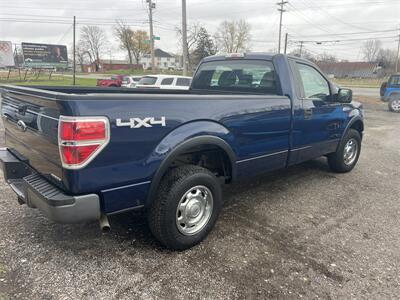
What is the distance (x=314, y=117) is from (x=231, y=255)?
7.90 ft

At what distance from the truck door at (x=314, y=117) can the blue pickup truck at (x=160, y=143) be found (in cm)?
3

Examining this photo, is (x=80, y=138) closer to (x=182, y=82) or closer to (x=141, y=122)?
(x=141, y=122)

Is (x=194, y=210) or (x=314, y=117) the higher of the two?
(x=314, y=117)

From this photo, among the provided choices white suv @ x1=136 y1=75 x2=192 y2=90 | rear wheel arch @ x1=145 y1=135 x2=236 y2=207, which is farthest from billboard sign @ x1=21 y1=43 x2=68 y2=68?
rear wheel arch @ x1=145 y1=135 x2=236 y2=207

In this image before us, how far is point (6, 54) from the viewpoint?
3900cm

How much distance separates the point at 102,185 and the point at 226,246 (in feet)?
4.69

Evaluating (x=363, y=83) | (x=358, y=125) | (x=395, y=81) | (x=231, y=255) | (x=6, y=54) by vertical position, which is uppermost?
(x=6, y=54)

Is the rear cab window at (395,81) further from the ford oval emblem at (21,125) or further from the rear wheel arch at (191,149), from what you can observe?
the ford oval emblem at (21,125)

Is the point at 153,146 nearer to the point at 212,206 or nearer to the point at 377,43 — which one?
the point at 212,206

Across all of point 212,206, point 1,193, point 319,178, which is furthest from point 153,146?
point 319,178

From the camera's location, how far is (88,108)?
2170mm

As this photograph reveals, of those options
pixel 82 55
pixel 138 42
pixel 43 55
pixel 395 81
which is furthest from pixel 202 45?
pixel 82 55

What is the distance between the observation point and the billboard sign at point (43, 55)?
41.2 metres

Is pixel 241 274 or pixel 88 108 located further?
pixel 241 274
